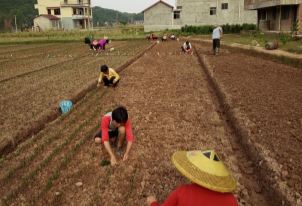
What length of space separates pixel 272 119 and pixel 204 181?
3.70 m

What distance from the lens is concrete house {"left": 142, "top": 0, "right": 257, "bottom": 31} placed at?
130 ft

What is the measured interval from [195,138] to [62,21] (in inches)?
2371

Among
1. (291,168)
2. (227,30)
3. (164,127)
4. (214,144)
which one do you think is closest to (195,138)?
(214,144)

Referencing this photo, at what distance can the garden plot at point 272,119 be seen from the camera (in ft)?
11.2

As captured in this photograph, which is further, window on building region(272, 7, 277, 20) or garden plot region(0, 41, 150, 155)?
window on building region(272, 7, 277, 20)

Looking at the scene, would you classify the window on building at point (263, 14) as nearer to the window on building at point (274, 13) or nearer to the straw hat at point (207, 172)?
the window on building at point (274, 13)

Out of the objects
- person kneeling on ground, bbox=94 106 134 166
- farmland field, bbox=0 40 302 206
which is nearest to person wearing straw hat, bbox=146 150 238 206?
farmland field, bbox=0 40 302 206

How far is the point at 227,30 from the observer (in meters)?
36.5

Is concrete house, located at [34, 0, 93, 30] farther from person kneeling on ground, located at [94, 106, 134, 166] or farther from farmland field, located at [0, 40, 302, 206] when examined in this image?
person kneeling on ground, located at [94, 106, 134, 166]

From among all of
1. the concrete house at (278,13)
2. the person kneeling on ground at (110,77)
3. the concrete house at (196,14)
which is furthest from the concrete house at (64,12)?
the person kneeling on ground at (110,77)

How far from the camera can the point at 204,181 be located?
81.4 inches

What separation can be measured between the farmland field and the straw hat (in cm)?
128

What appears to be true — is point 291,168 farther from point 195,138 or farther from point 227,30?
point 227,30

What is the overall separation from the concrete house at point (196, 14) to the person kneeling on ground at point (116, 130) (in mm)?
39295
